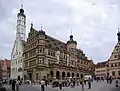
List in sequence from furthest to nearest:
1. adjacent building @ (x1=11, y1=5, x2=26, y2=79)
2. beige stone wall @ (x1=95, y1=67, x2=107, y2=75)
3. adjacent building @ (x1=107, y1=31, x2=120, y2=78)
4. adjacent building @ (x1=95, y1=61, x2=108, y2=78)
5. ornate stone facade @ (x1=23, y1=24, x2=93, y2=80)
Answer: adjacent building @ (x1=95, y1=61, x2=108, y2=78), beige stone wall @ (x1=95, y1=67, x2=107, y2=75), adjacent building @ (x1=107, y1=31, x2=120, y2=78), adjacent building @ (x1=11, y1=5, x2=26, y2=79), ornate stone facade @ (x1=23, y1=24, x2=93, y2=80)

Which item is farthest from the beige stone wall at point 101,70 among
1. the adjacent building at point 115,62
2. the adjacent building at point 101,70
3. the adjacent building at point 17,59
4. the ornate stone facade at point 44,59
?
the adjacent building at point 17,59

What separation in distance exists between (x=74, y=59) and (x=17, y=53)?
21278mm

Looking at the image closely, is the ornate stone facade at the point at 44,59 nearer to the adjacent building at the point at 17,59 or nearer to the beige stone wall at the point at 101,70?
the adjacent building at the point at 17,59

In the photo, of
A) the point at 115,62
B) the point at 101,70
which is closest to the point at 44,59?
the point at 115,62

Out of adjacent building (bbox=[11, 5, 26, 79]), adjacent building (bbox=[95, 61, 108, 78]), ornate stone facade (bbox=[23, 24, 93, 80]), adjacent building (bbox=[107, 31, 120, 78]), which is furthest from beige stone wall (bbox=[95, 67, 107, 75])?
adjacent building (bbox=[11, 5, 26, 79])

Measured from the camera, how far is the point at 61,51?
80438 mm

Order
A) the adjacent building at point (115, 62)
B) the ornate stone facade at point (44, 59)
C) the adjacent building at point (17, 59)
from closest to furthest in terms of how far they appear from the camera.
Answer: the ornate stone facade at point (44, 59), the adjacent building at point (17, 59), the adjacent building at point (115, 62)

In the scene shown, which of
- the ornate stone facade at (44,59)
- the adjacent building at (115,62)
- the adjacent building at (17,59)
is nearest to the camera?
the ornate stone facade at (44,59)

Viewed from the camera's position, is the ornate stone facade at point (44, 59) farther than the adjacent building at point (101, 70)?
No

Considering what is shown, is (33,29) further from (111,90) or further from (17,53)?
(111,90)

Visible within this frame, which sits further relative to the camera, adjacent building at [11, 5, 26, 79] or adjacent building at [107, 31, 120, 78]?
adjacent building at [107, 31, 120, 78]

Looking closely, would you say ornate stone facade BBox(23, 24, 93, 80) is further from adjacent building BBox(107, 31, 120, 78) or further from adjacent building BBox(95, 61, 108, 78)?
adjacent building BBox(95, 61, 108, 78)

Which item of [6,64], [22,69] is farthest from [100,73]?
[6,64]

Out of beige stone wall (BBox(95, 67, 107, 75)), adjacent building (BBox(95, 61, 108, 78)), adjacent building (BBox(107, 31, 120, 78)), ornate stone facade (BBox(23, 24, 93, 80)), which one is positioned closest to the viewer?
ornate stone facade (BBox(23, 24, 93, 80))
